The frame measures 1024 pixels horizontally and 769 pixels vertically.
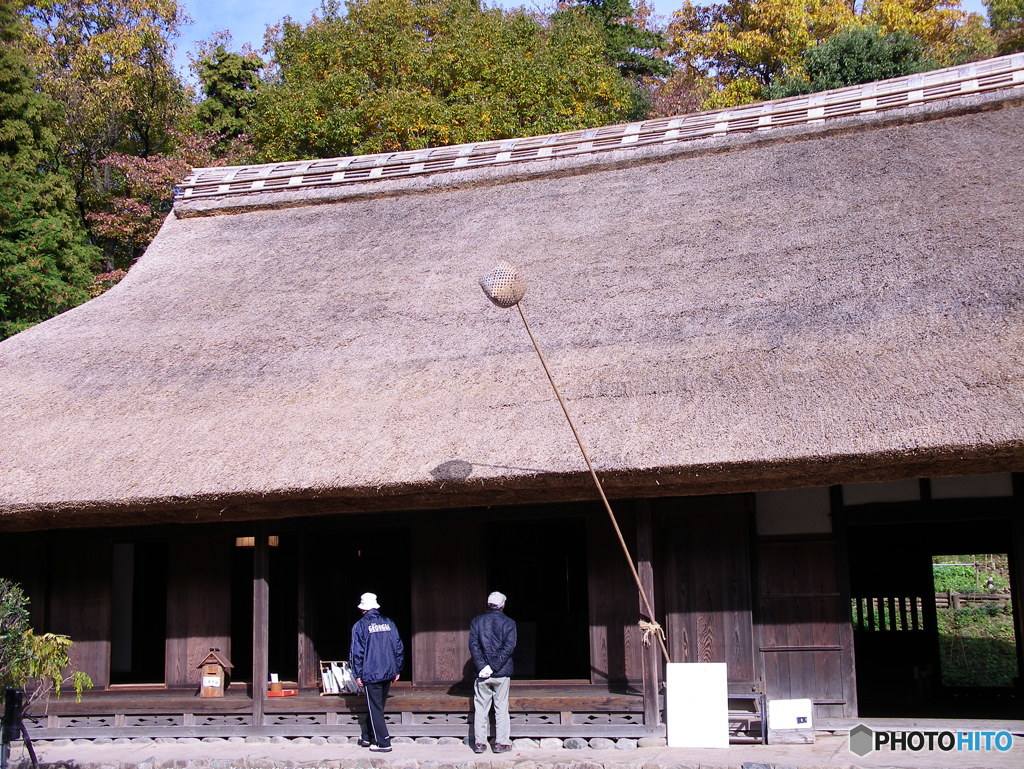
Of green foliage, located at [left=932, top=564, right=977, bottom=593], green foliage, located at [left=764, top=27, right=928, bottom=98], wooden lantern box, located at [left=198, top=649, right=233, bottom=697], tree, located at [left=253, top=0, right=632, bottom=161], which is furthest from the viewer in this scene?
tree, located at [left=253, top=0, right=632, bottom=161]

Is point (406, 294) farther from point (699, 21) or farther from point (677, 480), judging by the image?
point (699, 21)

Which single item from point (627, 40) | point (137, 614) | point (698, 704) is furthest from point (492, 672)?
point (627, 40)

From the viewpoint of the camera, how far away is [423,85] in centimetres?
2297

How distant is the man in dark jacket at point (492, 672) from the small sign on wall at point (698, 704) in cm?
154

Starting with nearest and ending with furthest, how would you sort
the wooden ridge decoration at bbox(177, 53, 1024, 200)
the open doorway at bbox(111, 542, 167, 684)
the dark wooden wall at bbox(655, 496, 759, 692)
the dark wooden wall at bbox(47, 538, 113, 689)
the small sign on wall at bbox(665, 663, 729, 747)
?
1. the small sign on wall at bbox(665, 663, 729, 747)
2. the dark wooden wall at bbox(655, 496, 759, 692)
3. the dark wooden wall at bbox(47, 538, 113, 689)
4. the wooden ridge decoration at bbox(177, 53, 1024, 200)
5. the open doorway at bbox(111, 542, 167, 684)

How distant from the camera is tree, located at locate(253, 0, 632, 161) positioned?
21969mm

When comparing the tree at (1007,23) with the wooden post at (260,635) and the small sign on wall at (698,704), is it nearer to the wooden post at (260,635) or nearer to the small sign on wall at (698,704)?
the small sign on wall at (698,704)

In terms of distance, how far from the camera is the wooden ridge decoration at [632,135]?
1236 centimetres

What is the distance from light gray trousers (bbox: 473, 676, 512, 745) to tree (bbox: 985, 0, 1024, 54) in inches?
955

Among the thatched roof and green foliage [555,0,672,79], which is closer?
the thatched roof

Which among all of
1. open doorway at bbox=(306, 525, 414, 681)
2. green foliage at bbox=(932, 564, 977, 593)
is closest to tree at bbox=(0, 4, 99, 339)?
open doorway at bbox=(306, 525, 414, 681)

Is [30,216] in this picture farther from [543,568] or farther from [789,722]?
[789,722]

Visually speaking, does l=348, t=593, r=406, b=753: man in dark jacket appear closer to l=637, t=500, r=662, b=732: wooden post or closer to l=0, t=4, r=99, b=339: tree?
l=637, t=500, r=662, b=732: wooden post

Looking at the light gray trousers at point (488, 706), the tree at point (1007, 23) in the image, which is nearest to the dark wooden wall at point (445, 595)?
the light gray trousers at point (488, 706)
